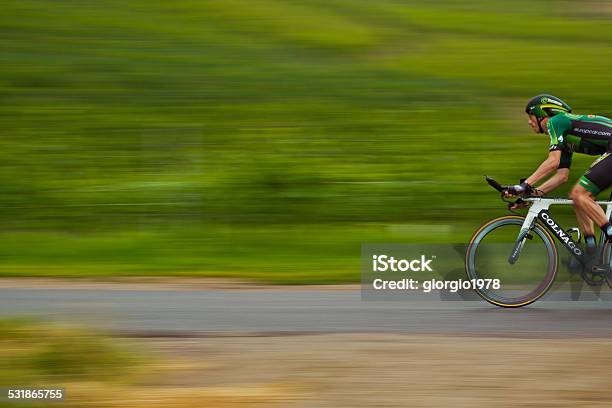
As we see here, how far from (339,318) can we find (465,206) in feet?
24.6

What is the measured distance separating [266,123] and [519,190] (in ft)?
41.4

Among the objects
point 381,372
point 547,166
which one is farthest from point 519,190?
point 381,372

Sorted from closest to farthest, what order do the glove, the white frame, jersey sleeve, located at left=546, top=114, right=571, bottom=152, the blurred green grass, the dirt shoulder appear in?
the dirt shoulder
the blurred green grass
the glove
jersey sleeve, located at left=546, top=114, right=571, bottom=152
the white frame

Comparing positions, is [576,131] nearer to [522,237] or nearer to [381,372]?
[522,237]

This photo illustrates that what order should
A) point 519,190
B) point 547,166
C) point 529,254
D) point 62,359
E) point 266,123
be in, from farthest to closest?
point 266,123 < point 529,254 < point 547,166 < point 519,190 < point 62,359

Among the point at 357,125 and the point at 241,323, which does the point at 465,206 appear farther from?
the point at 241,323

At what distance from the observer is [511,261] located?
9.12 meters

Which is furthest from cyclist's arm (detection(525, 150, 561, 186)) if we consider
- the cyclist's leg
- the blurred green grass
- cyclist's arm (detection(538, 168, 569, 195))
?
the blurred green grass

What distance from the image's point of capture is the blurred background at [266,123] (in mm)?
14414

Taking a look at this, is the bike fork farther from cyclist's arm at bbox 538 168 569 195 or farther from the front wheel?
cyclist's arm at bbox 538 168 569 195

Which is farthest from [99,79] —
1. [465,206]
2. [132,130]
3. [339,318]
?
[339,318]

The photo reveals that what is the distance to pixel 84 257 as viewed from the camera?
13.3m

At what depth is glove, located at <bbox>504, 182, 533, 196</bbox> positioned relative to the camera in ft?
29.2

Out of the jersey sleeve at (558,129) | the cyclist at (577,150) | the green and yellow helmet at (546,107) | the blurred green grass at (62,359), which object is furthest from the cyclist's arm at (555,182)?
the blurred green grass at (62,359)
